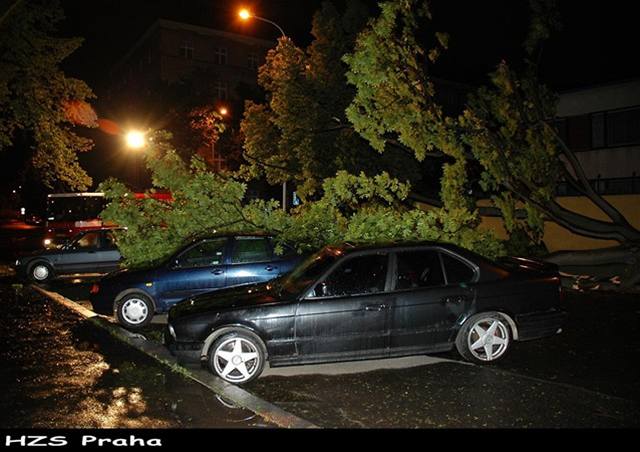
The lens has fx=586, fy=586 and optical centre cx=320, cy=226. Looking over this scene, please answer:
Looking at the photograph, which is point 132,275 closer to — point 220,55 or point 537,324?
point 537,324

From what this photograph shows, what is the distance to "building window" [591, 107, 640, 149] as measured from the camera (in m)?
23.5

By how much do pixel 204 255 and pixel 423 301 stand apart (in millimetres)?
4489

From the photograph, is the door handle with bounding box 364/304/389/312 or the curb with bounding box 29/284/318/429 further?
the door handle with bounding box 364/304/389/312

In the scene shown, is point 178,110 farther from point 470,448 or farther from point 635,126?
point 470,448

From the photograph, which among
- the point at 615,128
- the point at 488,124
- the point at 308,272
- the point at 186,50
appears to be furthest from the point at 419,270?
the point at 186,50

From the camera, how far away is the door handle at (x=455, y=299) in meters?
6.86

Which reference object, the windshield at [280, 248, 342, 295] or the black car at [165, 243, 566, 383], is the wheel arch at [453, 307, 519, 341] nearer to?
the black car at [165, 243, 566, 383]

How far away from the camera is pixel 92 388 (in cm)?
629

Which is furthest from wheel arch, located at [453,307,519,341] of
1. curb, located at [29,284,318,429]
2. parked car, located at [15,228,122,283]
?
parked car, located at [15,228,122,283]

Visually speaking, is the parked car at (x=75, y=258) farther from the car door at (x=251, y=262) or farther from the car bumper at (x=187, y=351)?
the car bumper at (x=187, y=351)

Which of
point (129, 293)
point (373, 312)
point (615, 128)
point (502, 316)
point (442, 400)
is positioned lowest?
point (442, 400)

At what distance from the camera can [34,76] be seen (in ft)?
82.5

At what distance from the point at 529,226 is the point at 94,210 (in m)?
22.2

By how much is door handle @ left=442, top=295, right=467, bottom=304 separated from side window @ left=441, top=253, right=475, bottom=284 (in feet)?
0.61
